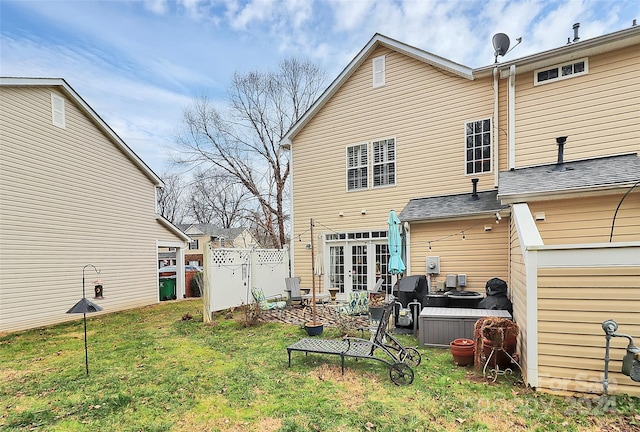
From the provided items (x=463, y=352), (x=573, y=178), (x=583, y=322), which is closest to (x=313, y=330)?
(x=463, y=352)

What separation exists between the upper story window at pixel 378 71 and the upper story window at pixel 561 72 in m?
4.42

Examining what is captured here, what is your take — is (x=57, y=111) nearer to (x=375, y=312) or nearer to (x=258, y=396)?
(x=258, y=396)

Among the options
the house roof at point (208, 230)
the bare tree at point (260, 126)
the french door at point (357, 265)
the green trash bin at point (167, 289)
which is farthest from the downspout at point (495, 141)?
the house roof at point (208, 230)

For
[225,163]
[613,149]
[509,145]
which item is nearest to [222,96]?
[225,163]

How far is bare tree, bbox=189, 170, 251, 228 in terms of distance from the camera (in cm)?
2305

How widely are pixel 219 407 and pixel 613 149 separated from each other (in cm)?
944

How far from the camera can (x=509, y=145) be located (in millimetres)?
8602

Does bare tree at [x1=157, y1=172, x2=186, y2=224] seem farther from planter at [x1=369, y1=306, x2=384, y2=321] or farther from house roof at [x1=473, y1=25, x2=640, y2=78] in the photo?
house roof at [x1=473, y1=25, x2=640, y2=78]

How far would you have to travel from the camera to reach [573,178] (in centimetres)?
627

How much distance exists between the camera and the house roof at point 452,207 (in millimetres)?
8133

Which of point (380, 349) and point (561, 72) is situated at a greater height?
point (561, 72)

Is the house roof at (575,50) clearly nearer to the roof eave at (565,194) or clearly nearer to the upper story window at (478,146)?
the upper story window at (478,146)

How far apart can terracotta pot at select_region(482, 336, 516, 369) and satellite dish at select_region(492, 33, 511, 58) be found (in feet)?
27.0

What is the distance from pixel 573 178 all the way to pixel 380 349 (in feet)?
15.8
